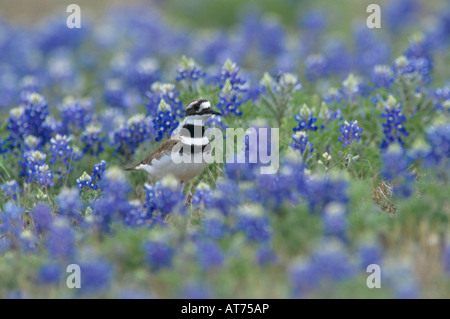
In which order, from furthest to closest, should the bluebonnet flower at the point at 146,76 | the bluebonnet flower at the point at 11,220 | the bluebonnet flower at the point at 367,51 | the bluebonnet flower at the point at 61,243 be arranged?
the bluebonnet flower at the point at 367,51 → the bluebonnet flower at the point at 146,76 → the bluebonnet flower at the point at 11,220 → the bluebonnet flower at the point at 61,243

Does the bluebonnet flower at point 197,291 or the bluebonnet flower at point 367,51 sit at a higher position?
the bluebonnet flower at point 367,51

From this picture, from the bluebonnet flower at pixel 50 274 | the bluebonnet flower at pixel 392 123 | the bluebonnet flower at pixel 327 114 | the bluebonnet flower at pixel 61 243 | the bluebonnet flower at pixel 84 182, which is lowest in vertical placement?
the bluebonnet flower at pixel 50 274

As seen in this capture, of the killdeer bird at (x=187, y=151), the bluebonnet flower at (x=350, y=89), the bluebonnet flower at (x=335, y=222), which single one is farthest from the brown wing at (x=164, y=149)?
the bluebonnet flower at (x=350, y=89)

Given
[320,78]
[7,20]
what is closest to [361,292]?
[320,78]

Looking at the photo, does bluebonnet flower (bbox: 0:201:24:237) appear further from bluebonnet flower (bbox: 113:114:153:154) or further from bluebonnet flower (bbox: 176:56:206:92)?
bluebonnet flower (bbox: 176:56:206:92)

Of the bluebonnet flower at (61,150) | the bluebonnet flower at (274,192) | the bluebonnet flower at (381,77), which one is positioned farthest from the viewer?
the bluebonnet flower at (381,77)

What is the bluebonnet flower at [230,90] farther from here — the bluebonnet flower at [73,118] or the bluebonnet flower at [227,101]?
the bluebonnet flower at [73,118]
